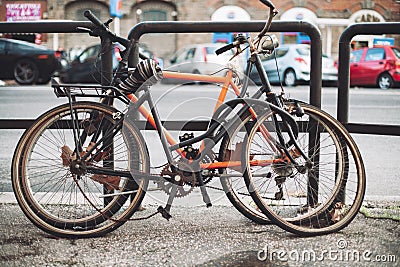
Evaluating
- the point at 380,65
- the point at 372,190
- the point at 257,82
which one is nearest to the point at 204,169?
the point at 257,82

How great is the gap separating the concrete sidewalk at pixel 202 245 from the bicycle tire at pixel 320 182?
0.10m

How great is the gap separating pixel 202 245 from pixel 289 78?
57.5 ft

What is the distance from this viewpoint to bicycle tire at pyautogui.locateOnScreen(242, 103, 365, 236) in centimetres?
398

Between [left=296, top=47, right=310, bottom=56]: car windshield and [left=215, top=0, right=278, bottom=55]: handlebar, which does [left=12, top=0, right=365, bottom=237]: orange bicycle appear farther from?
[left=296, top=47, right=310, bottom=56]: car windshield

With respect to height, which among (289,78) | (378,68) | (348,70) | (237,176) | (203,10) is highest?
(203,10)

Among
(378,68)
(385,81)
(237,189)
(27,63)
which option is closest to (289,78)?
(378,68)

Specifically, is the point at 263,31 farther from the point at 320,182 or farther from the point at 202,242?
the point at 202,242

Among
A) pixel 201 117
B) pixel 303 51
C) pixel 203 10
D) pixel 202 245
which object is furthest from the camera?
pixel 203 10

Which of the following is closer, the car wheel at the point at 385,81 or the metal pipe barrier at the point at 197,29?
the metal pipe barrier at the point at 197,29

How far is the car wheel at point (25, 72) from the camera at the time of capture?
1969cm

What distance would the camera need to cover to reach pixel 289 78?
21.0 metres

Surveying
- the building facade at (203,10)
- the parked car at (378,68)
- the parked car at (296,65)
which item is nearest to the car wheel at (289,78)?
the parked car at (296,65)

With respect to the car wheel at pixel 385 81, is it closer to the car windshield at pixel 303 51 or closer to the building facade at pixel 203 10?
the car windshield at pixel 303 51

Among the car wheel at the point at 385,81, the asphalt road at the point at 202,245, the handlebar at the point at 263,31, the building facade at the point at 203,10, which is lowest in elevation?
the car wheel at the point at 385,81
